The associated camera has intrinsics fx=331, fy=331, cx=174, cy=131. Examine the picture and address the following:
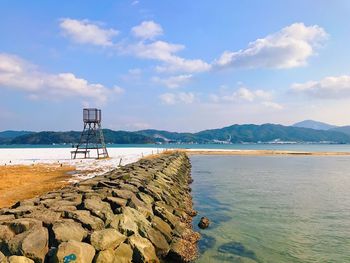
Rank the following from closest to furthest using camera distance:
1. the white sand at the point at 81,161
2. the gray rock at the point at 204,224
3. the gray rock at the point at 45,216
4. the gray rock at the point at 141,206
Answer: the gray rock at the point at 45,216 → the gray rock at the point at 141,206 → the gray rock at the point at 204,224 → the white sand at the point at 81,161

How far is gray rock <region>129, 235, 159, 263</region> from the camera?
910cm

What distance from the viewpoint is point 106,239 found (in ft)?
28.1

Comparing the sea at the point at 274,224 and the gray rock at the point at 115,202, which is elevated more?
the gray rock at the point at 115,202

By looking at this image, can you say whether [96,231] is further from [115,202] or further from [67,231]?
[115,202]

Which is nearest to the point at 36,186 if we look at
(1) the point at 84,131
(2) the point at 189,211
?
(2) the point at 189,211

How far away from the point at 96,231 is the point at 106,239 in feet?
1.51

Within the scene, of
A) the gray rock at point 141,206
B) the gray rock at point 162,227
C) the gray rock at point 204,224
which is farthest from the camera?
the gray rock at point 204,224

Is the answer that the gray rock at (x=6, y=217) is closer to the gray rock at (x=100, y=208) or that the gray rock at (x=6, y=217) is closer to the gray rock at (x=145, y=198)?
the gray rock at (x=100, y=208)

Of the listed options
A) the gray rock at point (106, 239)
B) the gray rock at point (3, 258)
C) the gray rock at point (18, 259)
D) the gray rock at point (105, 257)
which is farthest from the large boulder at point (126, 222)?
the gray rock at point (3, 258)

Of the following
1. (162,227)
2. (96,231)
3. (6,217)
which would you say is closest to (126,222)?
(96,231)

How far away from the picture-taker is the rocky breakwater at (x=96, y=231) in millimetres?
7465

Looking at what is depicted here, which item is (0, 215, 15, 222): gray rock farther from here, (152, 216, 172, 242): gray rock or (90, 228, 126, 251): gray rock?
(152, 216, 172, 242): gray rock

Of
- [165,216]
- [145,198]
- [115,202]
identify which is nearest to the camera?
[115,202]

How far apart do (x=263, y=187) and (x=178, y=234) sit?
16355 mm
